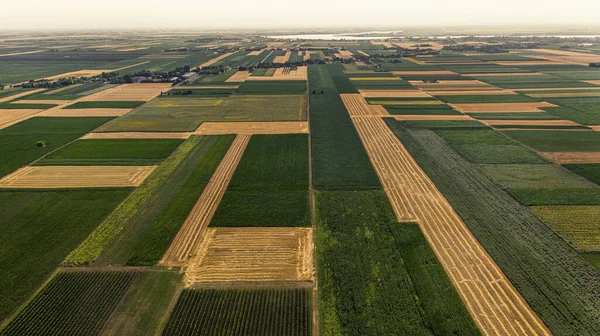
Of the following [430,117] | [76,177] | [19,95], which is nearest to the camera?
[76,177]

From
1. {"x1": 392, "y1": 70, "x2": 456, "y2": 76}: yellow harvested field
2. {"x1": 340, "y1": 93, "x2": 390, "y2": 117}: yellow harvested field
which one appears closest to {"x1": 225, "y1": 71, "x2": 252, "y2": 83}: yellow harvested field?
{"x1": 340, "y1": 93, "x2": 390, "y2": 117}: yellow harvested field

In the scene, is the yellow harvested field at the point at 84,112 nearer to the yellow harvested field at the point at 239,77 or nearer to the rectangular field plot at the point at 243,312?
the yellow harvested field at the point at 239,77

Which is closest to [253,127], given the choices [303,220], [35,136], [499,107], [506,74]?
[303,220]

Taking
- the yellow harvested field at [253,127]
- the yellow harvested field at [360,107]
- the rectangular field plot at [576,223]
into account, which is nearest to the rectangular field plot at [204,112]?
the yellow harvested field at [253,127]

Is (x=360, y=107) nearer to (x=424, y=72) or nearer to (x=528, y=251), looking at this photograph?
(x=528, y=251)

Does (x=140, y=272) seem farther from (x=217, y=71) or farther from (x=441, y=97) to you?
(x=217, y=71)
